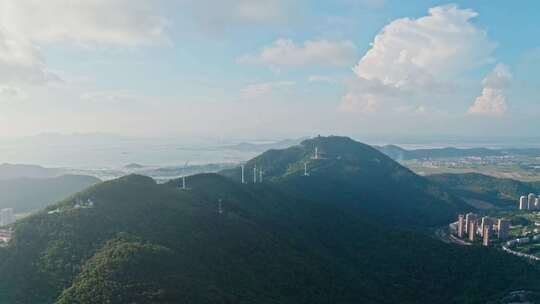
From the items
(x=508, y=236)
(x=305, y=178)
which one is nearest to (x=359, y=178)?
(x=305, y=178)

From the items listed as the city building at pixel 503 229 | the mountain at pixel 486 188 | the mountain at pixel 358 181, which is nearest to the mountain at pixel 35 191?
the mountain at pixel 358 181

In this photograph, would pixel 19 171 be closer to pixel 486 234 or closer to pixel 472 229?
pixel 472 229

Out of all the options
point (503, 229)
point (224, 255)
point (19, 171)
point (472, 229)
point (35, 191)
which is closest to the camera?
point (224, 255)

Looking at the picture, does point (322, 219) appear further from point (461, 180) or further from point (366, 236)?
point (461, 180)

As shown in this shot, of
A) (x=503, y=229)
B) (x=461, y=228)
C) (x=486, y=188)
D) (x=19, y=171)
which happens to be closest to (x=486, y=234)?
(x=503, y=229)

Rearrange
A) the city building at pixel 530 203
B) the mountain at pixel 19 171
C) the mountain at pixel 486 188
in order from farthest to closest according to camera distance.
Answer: the mountain at pixel 19 171, the mountain at pixel 486 188, the city building at pixel 530 203

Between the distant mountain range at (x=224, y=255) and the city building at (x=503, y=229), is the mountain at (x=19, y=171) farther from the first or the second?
the city building at (x=503, y=229)

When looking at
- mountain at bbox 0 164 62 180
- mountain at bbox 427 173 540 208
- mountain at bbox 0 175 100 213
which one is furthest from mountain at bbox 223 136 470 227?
mountain at bbox 0 164 62 180
